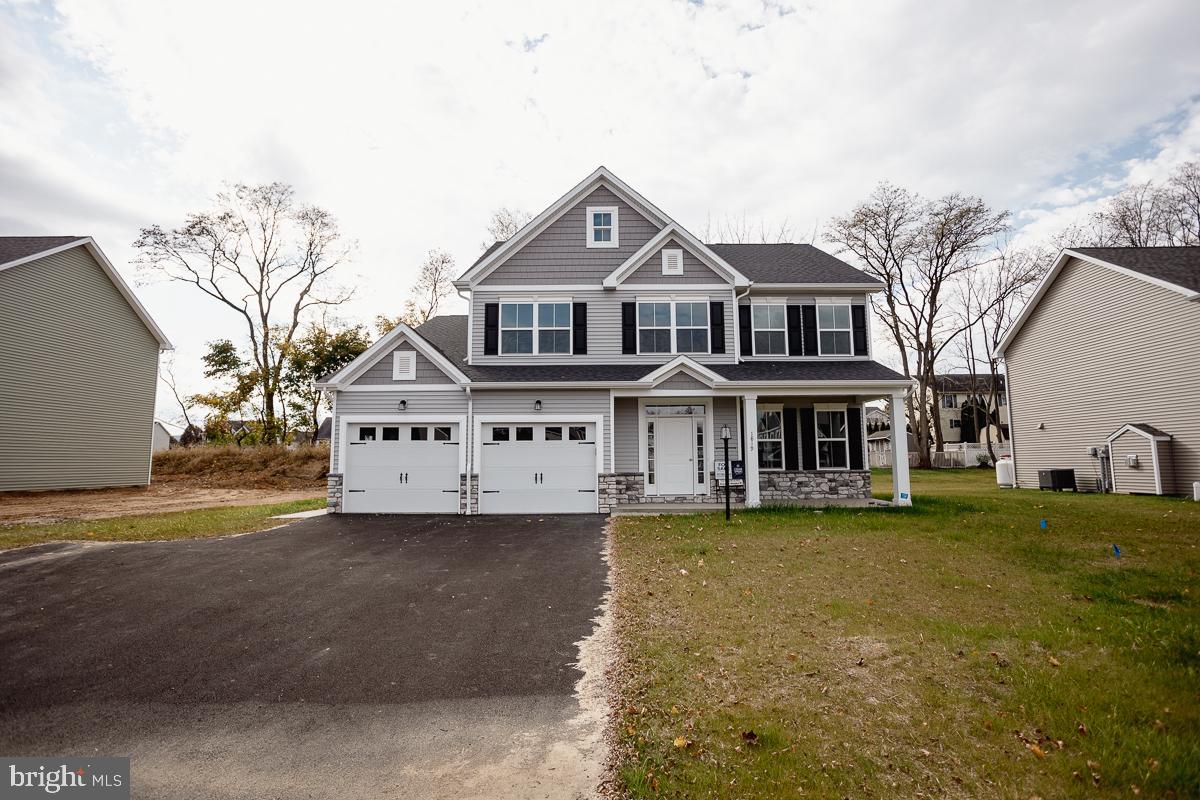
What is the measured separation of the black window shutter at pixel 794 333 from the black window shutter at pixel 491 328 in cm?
834

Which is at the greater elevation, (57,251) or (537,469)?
(57,251)

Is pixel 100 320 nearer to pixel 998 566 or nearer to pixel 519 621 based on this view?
pixel 519 621

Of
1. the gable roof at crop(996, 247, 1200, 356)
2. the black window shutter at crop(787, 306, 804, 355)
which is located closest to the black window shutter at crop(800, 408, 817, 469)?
the black window shutter at crop(787, 306, 804, 355)

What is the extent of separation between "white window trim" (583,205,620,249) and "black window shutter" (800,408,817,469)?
7178 mm

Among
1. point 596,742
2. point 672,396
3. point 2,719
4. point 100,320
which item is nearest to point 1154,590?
point 596,742

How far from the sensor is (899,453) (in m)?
14.5

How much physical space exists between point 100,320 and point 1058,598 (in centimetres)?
2768

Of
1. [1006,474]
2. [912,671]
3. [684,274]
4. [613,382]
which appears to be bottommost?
[912,671]

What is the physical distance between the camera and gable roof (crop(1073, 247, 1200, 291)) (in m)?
15.3

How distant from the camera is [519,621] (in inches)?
242

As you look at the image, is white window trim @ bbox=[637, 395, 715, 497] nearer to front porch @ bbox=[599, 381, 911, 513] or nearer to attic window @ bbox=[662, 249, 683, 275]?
front porch @ bbox=[599, 381, 911, 513]

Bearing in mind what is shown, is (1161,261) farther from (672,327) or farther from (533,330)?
(533,330)

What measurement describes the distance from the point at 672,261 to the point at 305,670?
43.8 ft

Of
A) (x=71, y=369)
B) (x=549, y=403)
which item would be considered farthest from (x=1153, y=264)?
(x=71, y=369)
